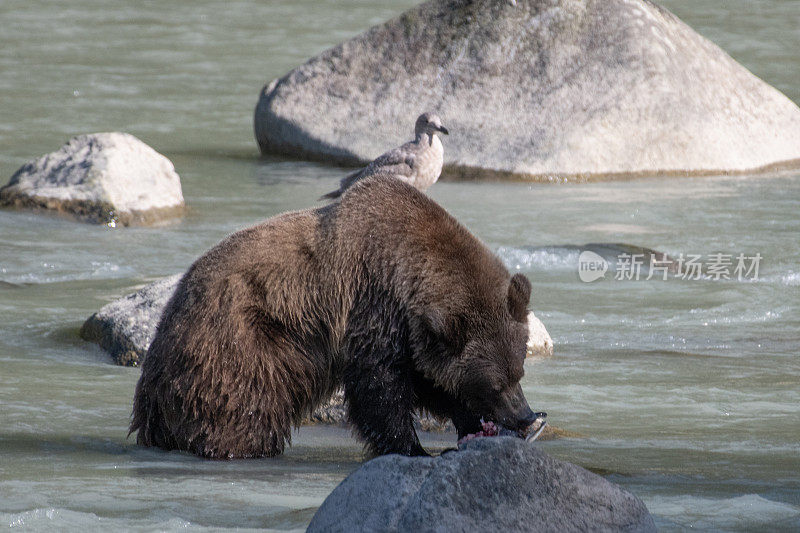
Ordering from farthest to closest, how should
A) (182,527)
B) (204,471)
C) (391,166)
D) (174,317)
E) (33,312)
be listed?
1. (391,166)
2. (33,312)
3. (174,317)
4. (204,471)
5. (182,527)

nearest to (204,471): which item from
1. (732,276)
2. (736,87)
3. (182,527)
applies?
(182,527)

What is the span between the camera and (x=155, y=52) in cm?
2312

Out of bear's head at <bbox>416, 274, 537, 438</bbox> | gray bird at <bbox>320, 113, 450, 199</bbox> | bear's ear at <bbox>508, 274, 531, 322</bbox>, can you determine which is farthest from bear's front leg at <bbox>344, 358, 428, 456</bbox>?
gray bird at <bbox>320, 113, 450, 199</bbox>

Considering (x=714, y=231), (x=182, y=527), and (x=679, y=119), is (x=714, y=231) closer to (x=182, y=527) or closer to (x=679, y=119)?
(x=679, y=119)

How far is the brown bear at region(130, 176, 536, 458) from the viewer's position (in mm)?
5332

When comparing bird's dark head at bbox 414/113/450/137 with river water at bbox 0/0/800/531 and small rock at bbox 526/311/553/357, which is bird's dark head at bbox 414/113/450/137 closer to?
river water at bbox 0/0/800/531

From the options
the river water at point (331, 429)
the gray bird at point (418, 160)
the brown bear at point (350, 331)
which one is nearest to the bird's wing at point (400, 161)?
the gray bird at point (418, 160)

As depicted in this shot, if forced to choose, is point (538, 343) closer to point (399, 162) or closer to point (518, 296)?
point (518, 296)

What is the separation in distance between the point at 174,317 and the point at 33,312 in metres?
3.61

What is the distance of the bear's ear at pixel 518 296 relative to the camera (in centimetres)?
537

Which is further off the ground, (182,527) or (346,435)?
(182,527)

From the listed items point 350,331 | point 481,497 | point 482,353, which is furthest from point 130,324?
point 481,497

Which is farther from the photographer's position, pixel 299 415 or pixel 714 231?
pixel 714 231

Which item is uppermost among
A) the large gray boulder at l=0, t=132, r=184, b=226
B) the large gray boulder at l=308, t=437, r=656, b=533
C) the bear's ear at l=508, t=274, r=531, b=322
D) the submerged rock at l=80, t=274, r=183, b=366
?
the bear's ear at l=508, t=274, r=531, b=322
